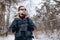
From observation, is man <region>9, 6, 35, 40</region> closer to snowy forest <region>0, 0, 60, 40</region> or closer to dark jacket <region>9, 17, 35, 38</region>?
dark jacket <region>9, 17, 35, 38</region>

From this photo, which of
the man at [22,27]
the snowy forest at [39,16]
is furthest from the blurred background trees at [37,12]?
the man at [22,27]

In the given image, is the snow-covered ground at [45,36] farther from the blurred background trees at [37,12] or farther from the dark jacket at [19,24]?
the dark jacket at [19,24]

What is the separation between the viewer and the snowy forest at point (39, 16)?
4.96 metres

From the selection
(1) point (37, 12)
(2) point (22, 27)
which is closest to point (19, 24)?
(2) point (22, 27)

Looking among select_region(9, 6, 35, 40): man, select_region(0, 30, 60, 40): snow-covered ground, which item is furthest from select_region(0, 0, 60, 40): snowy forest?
select_region(9, 6, 35, 40): man

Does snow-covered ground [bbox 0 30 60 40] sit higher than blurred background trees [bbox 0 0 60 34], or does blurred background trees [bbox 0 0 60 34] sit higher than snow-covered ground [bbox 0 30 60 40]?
blurred background trees [bbox 0 0 60 34]

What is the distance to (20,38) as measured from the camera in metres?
3.08

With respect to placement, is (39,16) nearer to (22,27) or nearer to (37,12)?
(37,12)

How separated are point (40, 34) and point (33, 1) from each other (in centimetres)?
77

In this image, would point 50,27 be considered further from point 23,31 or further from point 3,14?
point 23,31

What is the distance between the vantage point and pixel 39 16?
4.99 m

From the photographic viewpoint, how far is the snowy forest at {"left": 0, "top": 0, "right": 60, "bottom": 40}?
4957mm

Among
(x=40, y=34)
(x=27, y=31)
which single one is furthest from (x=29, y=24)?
(x=40, y=34)

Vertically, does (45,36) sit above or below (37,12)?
below
